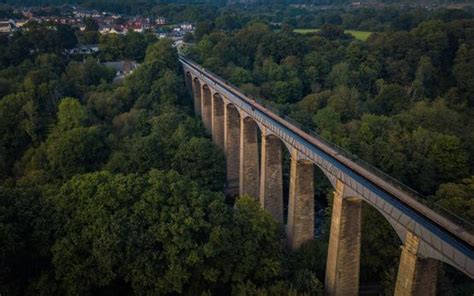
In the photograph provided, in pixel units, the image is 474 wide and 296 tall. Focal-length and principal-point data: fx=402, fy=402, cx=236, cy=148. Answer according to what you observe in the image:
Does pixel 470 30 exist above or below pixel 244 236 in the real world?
above

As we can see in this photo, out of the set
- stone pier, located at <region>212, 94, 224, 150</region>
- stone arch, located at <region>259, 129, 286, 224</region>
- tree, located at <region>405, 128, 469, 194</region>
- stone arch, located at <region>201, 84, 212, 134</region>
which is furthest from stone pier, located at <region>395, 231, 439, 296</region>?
stone arch, located at <region>201, 84, 212, 134</region>

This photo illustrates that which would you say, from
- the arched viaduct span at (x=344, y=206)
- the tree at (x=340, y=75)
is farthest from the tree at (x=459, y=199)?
the tree at (x=340, y=75)

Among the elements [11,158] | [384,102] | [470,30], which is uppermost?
[470,30]

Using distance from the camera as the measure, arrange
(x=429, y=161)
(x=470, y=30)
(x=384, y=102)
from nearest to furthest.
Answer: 1. (x=429, y=161)
2. (x=384, y=102)
3. (x=470, y=30)

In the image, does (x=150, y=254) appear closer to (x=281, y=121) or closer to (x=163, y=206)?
(x=163, y=206)

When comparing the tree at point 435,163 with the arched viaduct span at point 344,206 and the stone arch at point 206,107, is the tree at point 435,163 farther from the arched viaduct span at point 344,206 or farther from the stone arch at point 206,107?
the stone arch at point 206,107

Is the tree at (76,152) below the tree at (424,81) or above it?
below

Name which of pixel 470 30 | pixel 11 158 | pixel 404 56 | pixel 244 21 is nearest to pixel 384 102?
pixel 404 56
